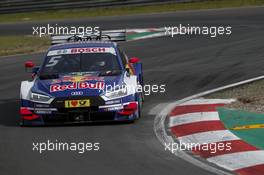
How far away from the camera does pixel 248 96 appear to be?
43.6 feet

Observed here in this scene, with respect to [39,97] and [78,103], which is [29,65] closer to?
[39,97]

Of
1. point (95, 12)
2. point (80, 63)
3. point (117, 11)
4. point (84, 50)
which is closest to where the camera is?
point (80, 63)

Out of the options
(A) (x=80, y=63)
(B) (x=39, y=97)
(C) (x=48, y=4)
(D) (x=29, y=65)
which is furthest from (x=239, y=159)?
(C) (x=48, y=4)

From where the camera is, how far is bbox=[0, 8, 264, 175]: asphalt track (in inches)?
344

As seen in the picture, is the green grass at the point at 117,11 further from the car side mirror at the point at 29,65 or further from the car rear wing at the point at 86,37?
the car side mirror at the point at 29,65

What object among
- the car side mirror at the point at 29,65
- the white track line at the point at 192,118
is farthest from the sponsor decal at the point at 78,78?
the white track line at the point at 192,118

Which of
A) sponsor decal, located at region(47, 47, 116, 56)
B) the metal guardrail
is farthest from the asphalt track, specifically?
the metal guardrail

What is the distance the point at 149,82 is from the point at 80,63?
365 cm

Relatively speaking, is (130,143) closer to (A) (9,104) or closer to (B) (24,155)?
(B) (24,155)

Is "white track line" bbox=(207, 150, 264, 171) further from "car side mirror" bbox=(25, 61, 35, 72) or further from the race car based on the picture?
"car side mirror" bbox=(25, 61, 35, 72)

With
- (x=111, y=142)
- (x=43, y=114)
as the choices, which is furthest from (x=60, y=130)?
(x=111, y=142)

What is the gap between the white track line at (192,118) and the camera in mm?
11328

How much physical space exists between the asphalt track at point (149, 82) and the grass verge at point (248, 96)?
674mm

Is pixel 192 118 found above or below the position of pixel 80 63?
below
